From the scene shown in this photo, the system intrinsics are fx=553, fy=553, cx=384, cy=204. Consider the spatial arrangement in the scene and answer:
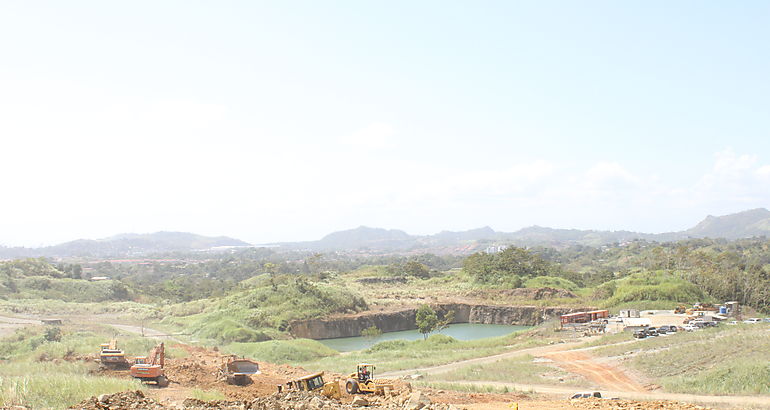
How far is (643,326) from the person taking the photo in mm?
38969

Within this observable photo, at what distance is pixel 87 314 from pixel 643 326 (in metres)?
50.6

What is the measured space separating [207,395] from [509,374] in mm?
13341

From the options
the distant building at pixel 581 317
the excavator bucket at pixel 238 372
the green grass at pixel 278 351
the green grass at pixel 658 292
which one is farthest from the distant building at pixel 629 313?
the excavator bucket at pixel 238 372

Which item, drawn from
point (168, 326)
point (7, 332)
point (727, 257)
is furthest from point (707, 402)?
point (727, 257)

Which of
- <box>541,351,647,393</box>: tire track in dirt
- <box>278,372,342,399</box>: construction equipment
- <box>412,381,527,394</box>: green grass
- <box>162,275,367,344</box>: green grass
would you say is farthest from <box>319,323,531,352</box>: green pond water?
<box>278,372,342,399</box>: construction equipment

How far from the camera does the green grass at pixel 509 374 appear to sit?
23.5 m

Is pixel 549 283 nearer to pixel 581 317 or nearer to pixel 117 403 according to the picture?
pixel 581 317

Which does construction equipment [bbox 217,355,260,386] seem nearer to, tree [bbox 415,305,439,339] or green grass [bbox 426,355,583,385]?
green grass [bbox 426,355,583,385]

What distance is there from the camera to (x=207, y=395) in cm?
1742

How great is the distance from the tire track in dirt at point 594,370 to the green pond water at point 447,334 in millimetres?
20111

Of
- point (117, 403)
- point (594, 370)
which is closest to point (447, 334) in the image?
point (594, 370)

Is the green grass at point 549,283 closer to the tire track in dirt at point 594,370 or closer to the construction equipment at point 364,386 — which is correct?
the tire track in dirt at point 594,370

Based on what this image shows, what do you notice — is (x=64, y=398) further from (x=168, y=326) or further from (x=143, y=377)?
(x=168, y=326)

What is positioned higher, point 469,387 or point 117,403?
point 117,403
